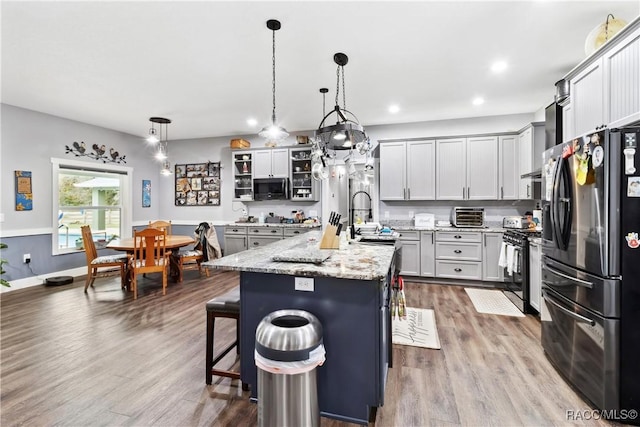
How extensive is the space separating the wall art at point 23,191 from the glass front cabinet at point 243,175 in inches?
125

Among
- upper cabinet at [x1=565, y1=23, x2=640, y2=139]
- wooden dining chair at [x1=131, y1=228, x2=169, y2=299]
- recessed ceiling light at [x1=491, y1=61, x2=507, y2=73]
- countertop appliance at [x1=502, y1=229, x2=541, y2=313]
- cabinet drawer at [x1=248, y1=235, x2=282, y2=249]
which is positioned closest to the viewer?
upper cabinet at [x1=565, y1=23, x2=640, y2=139]

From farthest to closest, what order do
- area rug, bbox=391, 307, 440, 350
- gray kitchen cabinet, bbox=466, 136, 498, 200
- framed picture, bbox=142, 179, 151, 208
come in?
framed picture, bbox=142, 179, 151, 208, gray kitchen cabinet, bbox=466, 136, 498, 200, area rug, bbox=391, 307, 440, 350

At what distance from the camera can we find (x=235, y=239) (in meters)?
5.91

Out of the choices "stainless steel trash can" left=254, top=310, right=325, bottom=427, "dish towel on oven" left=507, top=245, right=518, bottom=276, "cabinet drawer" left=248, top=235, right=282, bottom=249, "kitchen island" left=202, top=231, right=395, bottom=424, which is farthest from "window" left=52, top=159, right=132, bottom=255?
Answer: "dish towel on oven" left=507, top=245, right=518, bottom=276

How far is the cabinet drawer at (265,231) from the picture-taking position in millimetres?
5613

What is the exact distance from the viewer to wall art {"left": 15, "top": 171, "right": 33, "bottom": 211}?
14.8 ft

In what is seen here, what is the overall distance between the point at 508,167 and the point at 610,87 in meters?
2.67

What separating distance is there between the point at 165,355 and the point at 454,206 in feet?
15.6

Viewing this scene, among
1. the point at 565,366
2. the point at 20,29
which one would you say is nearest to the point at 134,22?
the point at 20,29

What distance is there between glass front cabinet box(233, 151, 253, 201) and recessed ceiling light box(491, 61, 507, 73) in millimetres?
4333

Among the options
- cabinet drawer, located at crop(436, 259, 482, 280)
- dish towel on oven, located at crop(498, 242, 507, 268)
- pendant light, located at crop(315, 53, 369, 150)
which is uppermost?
pendant light, located at crop(315, 53, 369, 150)

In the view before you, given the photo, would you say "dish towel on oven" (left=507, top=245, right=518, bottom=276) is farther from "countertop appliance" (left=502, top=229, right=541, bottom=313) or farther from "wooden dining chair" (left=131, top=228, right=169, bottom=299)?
"wooden dining chair" (left=131, top=228, right=169, bottom=299)

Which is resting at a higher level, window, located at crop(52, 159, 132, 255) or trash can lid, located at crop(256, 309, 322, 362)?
window, located at crop(52, 159, 132, 255)

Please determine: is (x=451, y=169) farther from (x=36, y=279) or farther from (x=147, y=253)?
(x=36, y=279)
